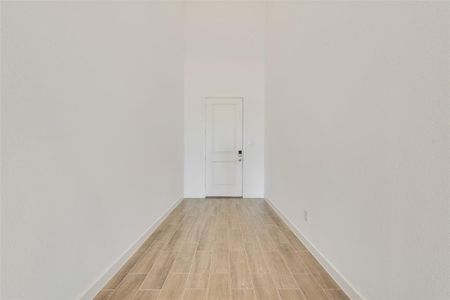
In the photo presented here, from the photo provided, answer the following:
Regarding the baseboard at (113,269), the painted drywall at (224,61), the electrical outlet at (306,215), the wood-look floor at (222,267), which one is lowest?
the wood-look floor at (222,267)

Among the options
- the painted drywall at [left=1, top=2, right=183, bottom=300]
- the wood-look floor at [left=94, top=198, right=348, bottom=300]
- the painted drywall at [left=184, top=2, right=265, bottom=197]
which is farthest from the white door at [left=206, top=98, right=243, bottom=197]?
the painted drywall at [left=1, top=2, right=183, bottom=300]

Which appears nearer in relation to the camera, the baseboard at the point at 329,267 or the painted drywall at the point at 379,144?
the painted drywall at the point at 379,144

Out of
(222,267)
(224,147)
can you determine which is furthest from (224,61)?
(222,267)

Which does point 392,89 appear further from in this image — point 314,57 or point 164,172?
point 164,172

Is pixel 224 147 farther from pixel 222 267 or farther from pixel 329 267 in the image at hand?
pixel 329 267

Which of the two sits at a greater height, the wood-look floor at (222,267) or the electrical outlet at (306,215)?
the electrical outlet at (306,215)

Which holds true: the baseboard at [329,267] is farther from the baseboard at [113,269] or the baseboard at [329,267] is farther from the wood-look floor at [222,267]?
the baseboard at [113,269]

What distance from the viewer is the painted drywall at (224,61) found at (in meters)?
6.20

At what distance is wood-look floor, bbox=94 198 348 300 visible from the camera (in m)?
2.17

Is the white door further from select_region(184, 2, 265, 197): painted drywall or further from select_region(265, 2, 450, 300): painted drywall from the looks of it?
select_region(265, 2, 450, 300): painted drywall

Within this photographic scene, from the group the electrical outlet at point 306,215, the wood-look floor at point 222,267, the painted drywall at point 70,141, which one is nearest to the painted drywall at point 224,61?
the wood-look floor at point 222,267

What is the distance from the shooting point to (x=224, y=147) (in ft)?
20.7

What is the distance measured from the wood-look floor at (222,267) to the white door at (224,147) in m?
2.16

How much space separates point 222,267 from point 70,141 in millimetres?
1731
